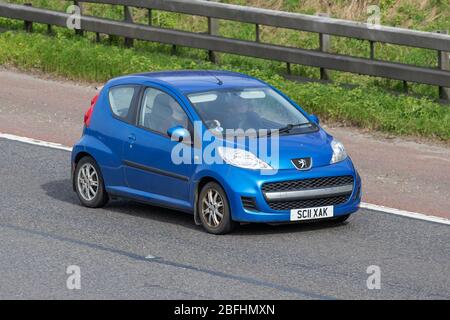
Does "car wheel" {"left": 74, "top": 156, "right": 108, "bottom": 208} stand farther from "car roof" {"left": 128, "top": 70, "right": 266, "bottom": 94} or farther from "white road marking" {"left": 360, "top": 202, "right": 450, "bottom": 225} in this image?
"white road marking" {"left": 360, "top": 202, "right": 450, "bottom": 225}

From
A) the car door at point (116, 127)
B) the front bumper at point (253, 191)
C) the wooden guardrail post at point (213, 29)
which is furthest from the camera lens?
the wooden guardrail post at point (213, 29)

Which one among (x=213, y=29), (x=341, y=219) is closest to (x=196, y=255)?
(x=341, y=219)

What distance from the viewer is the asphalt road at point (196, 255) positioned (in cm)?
1245

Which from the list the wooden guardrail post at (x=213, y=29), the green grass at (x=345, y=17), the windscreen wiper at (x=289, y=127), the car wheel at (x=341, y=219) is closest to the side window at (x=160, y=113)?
the windscreen wiper at (x=289, y=127)

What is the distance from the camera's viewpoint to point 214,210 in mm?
14547

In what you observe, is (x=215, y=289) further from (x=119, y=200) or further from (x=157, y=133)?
(x=119, y=200)

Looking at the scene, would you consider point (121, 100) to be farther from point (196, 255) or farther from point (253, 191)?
point (196, 255)

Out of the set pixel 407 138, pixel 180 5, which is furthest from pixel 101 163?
pixel 180 5

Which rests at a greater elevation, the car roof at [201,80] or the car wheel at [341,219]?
the car roof at [201,80]

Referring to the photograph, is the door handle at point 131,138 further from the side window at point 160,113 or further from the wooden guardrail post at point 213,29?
the wooden guardrail post at point 213,29

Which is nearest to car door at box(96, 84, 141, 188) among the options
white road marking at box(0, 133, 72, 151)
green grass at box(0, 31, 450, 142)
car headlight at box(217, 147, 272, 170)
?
car headlight at box(217, 147, 272, 170)

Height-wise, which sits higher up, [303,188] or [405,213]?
[303,188]

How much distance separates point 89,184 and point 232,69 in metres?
6.69

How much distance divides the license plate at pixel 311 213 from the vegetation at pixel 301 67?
5013 millimetres
